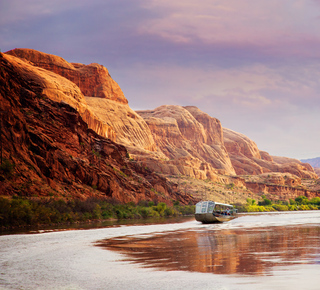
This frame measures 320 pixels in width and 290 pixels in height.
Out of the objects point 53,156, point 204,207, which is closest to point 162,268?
point 204,207

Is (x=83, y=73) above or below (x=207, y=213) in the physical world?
above

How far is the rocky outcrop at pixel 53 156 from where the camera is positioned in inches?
2120

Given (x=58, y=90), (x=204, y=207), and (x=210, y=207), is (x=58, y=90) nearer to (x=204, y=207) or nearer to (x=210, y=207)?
(x=204, y=207)

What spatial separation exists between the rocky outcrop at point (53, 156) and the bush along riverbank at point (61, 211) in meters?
2.48

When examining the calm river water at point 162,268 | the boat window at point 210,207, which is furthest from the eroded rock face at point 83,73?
the calm river water at point 162,268

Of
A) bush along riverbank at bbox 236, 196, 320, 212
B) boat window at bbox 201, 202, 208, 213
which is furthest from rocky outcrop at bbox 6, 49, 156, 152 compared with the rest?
boat window at bbox 201, 202, 208, 213

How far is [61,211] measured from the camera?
172ft

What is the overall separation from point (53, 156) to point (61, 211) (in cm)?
1328

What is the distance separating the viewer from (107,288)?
1215 centimetres

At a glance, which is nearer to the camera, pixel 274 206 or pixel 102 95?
pixel 274 206

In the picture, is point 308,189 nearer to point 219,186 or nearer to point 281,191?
point 281,191

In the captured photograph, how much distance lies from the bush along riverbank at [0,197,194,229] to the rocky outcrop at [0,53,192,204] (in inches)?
97.6

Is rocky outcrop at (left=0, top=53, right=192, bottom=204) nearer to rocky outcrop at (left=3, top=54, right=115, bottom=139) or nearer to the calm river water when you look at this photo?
rocky outcrop at (left=3, top=54, right=115, bottom=139)

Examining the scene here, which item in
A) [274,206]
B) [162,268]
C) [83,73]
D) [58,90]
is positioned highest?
[83,73]
